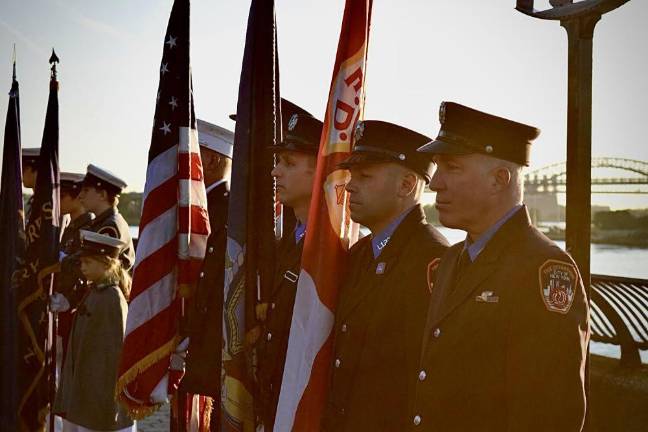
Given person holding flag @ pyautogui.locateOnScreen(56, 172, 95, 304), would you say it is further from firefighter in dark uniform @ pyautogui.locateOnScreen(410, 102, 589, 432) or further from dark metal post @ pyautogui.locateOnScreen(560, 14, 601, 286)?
dark metal post @ pyautogui.locateOnScreen(560, 14, 601, 286)

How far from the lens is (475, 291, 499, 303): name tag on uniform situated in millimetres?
2219

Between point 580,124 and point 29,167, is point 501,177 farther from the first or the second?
point 29,167

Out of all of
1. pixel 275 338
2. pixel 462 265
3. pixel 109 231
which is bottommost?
pixel 275 338

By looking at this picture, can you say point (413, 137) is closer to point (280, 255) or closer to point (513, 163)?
point (513, 163)

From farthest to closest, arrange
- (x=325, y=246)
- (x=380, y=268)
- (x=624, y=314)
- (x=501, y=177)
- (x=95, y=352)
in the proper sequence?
(x=624, y=314)
(x=95, y=352)
(x=325, y=246)
(x=380, y=268)
(x=501, y=177)

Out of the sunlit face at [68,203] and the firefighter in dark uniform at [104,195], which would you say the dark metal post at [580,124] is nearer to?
the firefighter in dark uniform at [104,195]

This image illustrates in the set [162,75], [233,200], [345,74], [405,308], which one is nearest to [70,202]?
[162,75]

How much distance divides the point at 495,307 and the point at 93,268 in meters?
3.85

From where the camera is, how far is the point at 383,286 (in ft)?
9.07

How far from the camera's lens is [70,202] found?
7.21 meters

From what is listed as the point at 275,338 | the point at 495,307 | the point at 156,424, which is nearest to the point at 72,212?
the point at 156,424

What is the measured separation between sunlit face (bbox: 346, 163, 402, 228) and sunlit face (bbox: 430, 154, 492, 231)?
1.47 ft

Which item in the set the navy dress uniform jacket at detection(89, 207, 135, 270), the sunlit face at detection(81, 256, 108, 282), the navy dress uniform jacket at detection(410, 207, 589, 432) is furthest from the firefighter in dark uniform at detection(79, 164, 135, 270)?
the navy dress uniform jacket at detection(410, 207, 589, 432)

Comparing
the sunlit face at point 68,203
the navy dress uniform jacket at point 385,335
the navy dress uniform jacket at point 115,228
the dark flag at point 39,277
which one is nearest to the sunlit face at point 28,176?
the sunlit face at point 68,203
